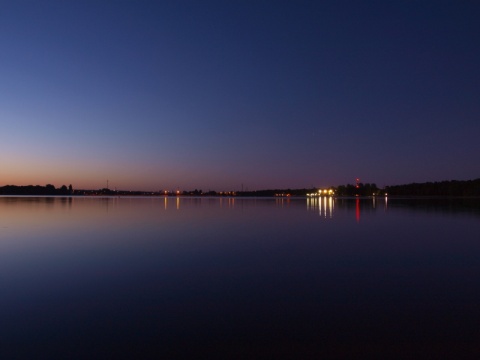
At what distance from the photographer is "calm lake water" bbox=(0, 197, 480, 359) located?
5.91 meters

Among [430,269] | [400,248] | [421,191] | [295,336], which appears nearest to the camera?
[295,336]

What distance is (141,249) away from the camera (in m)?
15.1

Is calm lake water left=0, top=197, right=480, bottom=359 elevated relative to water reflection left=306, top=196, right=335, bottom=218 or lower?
lower

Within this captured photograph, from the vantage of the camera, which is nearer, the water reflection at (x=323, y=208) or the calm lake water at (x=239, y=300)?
the calm lake water at (x=239, y=300)

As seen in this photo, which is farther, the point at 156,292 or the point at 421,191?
the point at 421,191

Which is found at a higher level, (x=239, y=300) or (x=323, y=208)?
(x=323, y=208)

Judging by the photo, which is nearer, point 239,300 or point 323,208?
point 239,300

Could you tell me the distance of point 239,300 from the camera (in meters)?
8.27

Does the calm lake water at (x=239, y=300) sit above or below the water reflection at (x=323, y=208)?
below

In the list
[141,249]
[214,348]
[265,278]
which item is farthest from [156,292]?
[141,249]

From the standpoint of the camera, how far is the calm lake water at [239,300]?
19.4ft

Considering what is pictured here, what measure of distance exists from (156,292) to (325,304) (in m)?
3.67

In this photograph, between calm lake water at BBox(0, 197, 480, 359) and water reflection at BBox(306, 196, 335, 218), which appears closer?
calm lake water at BBox(0, 197, 480, 359)

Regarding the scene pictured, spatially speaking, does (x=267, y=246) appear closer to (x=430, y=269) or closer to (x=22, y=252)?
(x=430, y=269)
